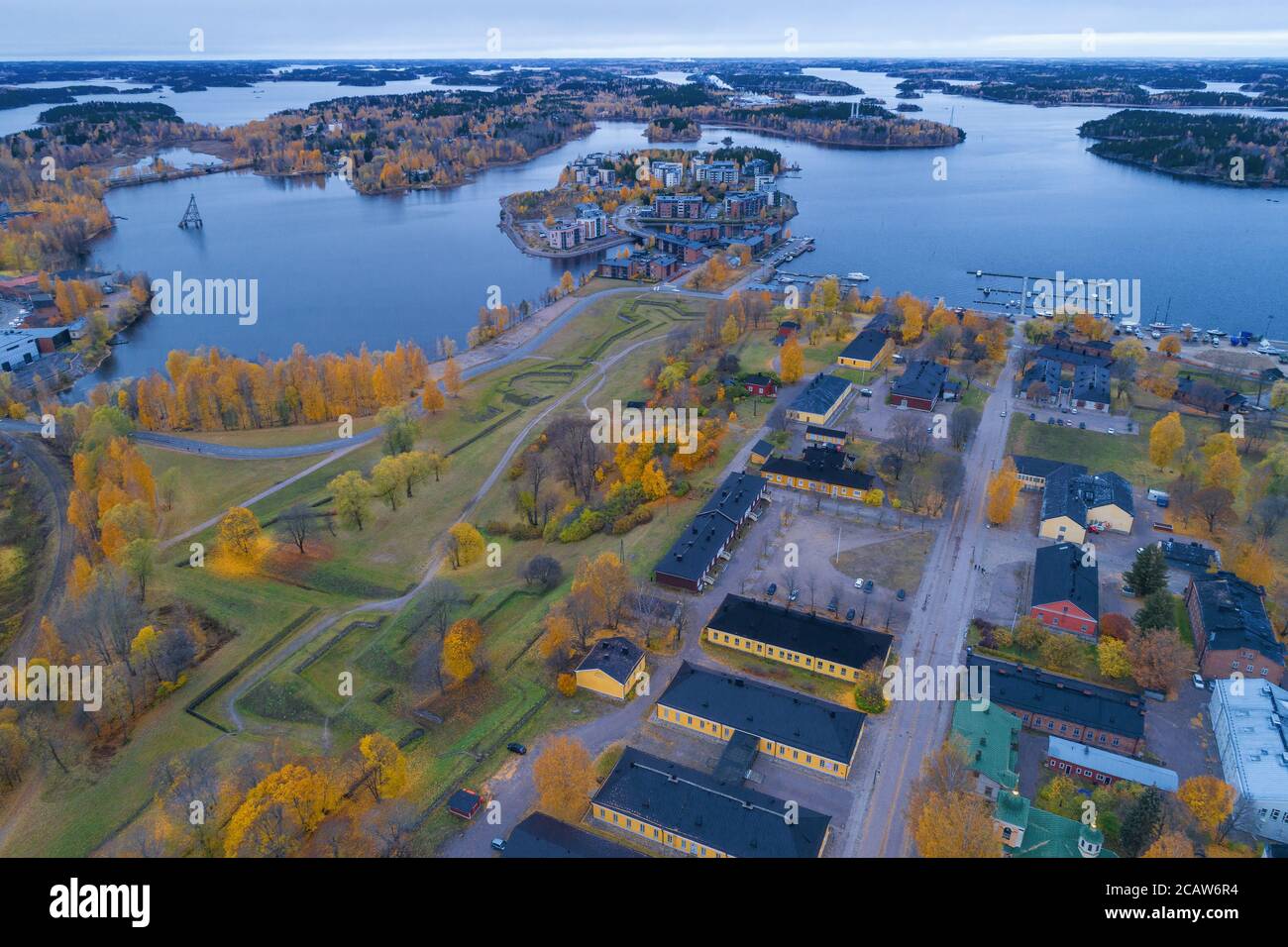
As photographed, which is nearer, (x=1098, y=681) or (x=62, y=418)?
(x=1098, y=681)

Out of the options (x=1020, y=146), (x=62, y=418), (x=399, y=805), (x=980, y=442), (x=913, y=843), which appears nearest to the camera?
(x=913, y=843)

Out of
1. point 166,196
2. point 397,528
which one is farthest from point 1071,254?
point 166,196

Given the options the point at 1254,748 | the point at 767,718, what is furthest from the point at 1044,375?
the point at 767,718

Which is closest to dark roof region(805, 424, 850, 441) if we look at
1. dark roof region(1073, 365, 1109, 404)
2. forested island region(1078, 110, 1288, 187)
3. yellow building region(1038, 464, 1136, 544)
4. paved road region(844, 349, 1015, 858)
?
paved road region(844, 349, 1015, 858)

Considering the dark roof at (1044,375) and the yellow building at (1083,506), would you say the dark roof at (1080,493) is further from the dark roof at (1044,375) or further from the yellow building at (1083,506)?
the dark roof at (1044,375)

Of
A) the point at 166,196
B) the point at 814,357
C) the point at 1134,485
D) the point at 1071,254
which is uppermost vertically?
the point at 166,196

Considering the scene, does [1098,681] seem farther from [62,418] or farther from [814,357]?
[62,418]

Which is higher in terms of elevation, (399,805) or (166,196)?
(166,196)

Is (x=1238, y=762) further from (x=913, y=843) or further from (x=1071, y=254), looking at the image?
(x=1071, y=254)

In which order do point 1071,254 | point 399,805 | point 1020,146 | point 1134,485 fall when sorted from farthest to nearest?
1. point 1020,146
2. point 1071,254
3. point 1134,485
4. point 399,805
